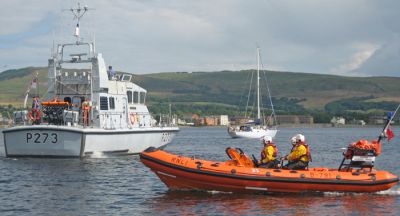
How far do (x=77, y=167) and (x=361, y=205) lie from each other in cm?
1357

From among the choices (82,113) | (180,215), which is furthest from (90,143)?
(180,215)

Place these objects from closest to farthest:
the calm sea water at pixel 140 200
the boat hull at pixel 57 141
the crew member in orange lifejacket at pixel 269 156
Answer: the calm sea water at pixel 140 200
the crew member in orange lifejacket at pixel 269 156
the boat hull at pixel 57 141

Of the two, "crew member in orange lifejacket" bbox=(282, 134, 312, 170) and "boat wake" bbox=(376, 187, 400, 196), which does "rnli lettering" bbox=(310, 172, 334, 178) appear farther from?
"boat wake" bbox=(376, 187, 400, 196)

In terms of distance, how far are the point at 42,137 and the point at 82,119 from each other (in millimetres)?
2756

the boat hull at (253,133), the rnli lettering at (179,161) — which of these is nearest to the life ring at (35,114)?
the rnli lettering at (179,161)

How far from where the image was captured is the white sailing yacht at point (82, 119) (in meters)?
30.8

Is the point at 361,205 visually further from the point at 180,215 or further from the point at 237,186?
the point at 180,215

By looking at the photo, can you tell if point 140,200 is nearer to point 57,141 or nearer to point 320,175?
point 320,175

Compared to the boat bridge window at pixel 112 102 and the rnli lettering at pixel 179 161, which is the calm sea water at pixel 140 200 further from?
the boat bridge window at pixel 112 102

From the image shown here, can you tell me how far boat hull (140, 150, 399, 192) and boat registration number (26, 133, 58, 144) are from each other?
10.5 m

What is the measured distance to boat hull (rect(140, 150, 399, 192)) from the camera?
20.7 meters

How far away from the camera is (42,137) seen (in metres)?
30.6

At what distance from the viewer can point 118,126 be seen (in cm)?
3441

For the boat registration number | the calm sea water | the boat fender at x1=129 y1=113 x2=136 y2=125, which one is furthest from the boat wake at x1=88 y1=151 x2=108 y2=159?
the calm sea water
